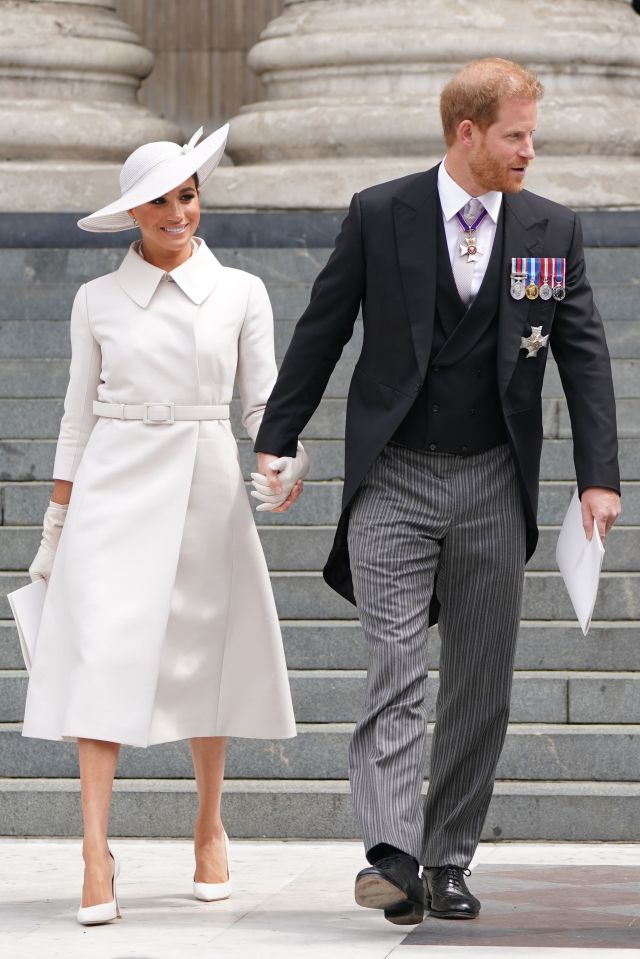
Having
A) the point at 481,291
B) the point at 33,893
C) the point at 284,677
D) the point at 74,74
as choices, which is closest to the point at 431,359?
the point at 481,291

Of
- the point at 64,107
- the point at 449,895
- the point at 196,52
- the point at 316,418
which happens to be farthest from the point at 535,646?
the point at 196,52

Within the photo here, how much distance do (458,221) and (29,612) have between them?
1451 millimetres

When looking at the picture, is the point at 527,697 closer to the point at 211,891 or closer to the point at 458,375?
the point at 211,891

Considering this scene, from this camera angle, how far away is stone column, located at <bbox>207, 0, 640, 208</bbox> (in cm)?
1023

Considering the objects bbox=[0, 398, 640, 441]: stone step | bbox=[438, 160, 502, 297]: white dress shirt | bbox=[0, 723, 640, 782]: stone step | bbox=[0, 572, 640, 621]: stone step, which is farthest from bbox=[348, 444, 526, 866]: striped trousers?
bbox=[0, 398, 640, 441]: stone step

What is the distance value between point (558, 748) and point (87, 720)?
1.80 m

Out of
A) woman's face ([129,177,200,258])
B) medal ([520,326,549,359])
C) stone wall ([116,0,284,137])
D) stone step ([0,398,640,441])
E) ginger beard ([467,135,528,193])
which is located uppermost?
stone wall ([116,0,284,137])

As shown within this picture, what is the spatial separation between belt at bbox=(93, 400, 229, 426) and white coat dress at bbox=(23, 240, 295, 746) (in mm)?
16

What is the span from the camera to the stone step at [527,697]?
21.3 ft

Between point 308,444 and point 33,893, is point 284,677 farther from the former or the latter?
point 308,444

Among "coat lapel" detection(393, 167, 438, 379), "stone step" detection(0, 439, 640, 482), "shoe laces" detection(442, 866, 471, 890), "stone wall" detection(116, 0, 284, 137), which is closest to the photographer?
"coat lapel" detection(393, 167, 438, 379)

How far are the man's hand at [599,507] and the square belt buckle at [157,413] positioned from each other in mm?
1066

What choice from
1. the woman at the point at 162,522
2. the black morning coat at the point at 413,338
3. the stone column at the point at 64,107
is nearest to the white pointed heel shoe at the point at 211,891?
the woman at the point at 162,522

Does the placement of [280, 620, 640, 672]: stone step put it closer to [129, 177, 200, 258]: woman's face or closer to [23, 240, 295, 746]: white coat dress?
[23, 240, 295, 746]: white coat dress
